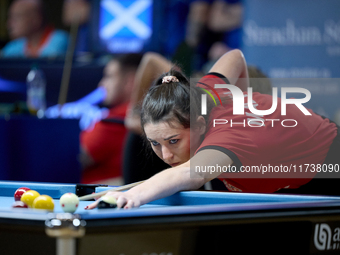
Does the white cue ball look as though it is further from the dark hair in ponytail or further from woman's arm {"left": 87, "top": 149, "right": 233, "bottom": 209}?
the dark hair in ponytail

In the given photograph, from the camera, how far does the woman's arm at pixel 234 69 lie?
6.66 feet

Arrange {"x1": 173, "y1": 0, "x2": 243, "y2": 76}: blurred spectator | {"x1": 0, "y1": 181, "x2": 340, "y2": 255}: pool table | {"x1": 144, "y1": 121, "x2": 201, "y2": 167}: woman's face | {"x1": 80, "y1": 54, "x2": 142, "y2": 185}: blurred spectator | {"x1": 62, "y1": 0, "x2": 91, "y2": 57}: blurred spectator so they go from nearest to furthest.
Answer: {"x1": 0, "y1": 181, "x2": 340, "y2": 255}: pool table → {"x1": 144, "y1": 121, "x2": 201, "y2": 167}: woman's face → {"x1": 80, "y1": 54, "x2": 142, "y2": 185}: blurred spectator → {"x1": 173, "y1": 0, "x2": 243, "y2": 76}: blurred spectator → {"x1": 62, "y1": 0, "x2": 91, "y2": 57}: blurred spectator

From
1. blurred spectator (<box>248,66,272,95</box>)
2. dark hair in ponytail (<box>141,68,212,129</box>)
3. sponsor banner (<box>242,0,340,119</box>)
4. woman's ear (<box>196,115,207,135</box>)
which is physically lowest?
woman's ear (<box>196,115,207,135</box>)

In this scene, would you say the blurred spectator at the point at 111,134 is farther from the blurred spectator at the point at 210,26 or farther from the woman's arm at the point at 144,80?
the blurred spectator at the point at 210,26

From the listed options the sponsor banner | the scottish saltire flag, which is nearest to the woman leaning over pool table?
the sponsor banner

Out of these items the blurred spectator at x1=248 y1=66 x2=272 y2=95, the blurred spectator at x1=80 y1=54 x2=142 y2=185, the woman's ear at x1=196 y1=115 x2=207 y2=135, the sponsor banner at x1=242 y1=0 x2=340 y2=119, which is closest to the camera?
the woman's ear at x1=196 y1=115 x2=207 y2=135

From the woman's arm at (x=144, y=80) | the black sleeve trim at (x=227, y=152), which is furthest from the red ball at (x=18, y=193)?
the woman's arm at (x=144, y=80)

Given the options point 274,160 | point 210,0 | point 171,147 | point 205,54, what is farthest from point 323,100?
point 171,147

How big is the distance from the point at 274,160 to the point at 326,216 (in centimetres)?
47

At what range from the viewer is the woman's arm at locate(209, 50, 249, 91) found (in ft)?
6.66

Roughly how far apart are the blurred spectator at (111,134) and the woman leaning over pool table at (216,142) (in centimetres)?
136

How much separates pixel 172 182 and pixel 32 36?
13.3ft

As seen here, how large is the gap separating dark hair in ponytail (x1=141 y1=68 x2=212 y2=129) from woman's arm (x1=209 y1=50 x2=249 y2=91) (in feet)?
1.28

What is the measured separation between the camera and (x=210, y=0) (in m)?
4.87
